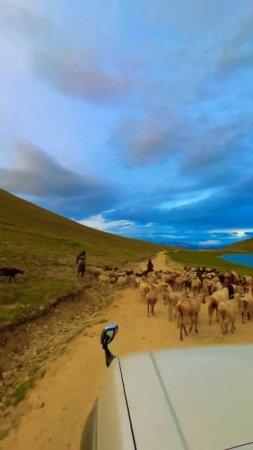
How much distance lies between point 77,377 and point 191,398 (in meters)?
6.37

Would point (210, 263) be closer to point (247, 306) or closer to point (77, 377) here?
point (247, 306)

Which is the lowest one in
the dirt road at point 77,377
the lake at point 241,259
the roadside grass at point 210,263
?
the dirt road at point 77,377

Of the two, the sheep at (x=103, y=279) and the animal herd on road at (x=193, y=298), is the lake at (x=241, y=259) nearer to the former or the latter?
the sheep at (x=103, y=279)

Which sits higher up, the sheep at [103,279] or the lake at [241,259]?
the lake at [241,259]

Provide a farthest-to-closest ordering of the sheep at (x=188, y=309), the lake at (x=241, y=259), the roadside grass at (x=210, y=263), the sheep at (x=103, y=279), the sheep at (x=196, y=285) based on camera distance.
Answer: the lake at (x=241, y=259) < the roadside grass at (x=210, y=263) < the sheep at (x=103, y=279) < the sheep at (x=196, y=285) < the sheep at (x=188, y=309)

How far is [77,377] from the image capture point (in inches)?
321

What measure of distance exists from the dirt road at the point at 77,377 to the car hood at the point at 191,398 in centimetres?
338

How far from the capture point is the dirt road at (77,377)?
19.6ft

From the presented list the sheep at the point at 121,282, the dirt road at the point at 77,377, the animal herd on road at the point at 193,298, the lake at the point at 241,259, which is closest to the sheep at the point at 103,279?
the animal herd on road at the point at 193,298

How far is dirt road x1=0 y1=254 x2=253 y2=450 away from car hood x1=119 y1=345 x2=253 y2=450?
338 cm

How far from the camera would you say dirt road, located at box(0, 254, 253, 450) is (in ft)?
19.6

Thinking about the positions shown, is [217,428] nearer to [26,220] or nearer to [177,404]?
[177,404]

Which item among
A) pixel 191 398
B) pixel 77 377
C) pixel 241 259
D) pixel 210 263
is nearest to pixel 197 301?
pixel 77 377

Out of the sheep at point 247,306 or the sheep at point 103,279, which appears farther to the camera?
the sheep at point 103,279
